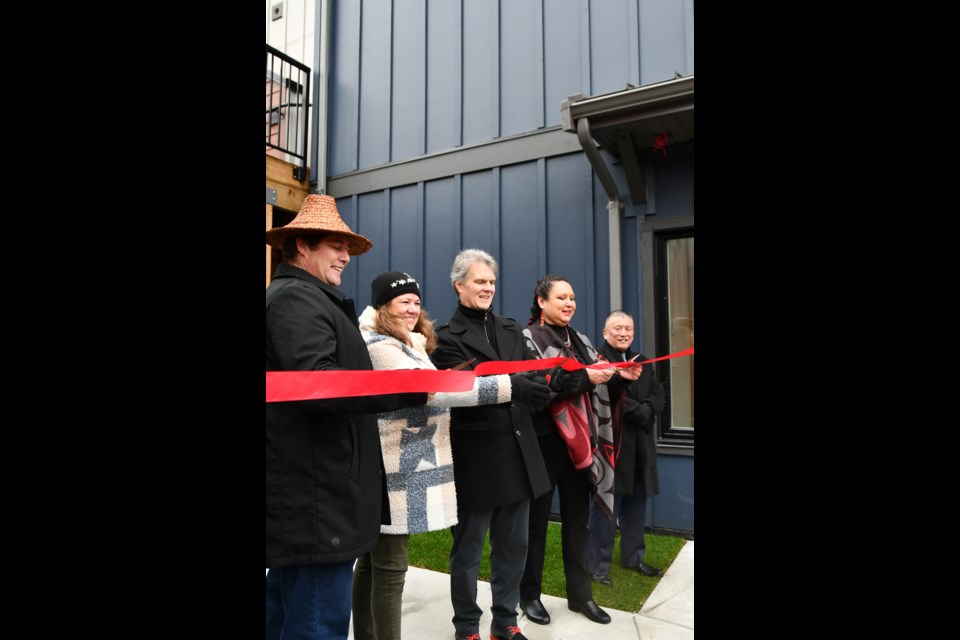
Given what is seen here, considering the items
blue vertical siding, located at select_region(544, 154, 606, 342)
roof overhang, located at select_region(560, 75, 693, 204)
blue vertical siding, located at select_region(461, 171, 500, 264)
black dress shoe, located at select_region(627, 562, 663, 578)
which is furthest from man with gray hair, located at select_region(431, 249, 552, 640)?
blue vertical siding, located at select_region(461, 171, 500, 264)

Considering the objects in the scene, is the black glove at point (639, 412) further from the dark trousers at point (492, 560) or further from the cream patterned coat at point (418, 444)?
the cream patterned coat at point (418, 444)

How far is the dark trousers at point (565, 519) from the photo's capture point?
10.1ft

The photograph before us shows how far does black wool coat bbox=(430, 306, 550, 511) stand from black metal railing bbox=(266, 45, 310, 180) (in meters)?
4.41

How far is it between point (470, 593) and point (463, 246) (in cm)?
363

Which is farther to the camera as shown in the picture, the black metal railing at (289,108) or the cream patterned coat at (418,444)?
the black metal railing at (289,108)

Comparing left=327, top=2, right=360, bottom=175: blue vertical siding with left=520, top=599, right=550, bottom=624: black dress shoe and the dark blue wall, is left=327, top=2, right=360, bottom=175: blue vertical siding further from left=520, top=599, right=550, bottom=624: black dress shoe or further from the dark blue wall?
left=520, top=599, right=550, bottom=624: black dress shoe

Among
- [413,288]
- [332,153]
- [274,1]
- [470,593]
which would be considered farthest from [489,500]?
[274,1]

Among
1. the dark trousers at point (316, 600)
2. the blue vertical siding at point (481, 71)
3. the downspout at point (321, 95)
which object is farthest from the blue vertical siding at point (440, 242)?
the dark trousers at point (316, 600)

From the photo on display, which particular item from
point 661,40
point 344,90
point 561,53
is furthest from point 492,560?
point 344,90

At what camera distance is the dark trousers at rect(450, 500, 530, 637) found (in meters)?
2.59

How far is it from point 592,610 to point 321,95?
571 centimetres

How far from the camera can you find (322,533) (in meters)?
1.69
